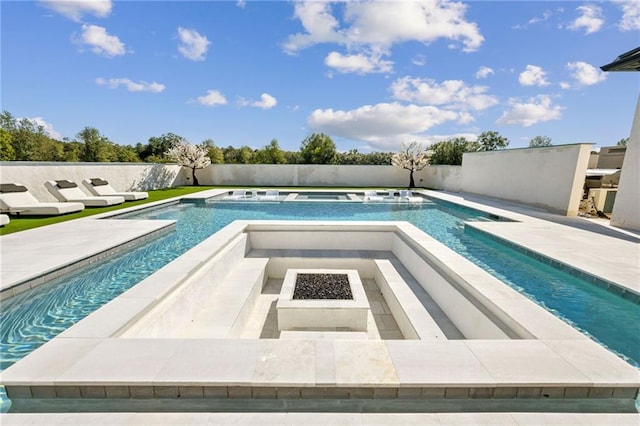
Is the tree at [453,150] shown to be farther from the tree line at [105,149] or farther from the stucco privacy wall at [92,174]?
the stucco privacy wall at [92,174]

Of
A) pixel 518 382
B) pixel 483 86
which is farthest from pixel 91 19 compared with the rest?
pixel 483 86

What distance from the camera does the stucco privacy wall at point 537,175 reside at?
8.80 metres

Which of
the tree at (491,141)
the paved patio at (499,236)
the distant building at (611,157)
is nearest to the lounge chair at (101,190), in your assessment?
the paved patio at (499,236)

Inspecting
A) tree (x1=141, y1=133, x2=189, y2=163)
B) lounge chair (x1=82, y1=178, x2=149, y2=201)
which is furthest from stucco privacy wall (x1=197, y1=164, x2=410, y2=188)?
tree (x1=141, y1=133, x2=189, y2=163)

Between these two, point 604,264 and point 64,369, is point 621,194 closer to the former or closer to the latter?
point 604,264

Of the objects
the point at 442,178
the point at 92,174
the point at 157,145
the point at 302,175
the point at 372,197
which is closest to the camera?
the point at 92,174

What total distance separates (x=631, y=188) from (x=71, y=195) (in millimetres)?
16651

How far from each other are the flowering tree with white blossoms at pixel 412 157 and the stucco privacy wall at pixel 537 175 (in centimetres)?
422

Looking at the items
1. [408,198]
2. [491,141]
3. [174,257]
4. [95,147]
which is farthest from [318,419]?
[95,147]

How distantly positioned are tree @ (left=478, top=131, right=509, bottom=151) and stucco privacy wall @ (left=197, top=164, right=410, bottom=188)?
24949 mm

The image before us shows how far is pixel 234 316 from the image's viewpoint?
333 centimetres

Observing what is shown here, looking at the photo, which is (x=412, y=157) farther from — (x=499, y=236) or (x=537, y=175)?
(x=499, y=236)

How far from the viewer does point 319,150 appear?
34.8m

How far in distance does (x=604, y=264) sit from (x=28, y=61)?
22.5 metres
